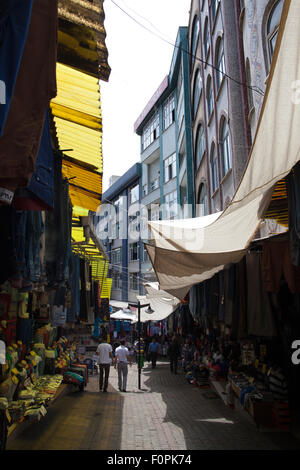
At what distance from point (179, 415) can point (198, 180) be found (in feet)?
46.9

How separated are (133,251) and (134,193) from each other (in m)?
6.00

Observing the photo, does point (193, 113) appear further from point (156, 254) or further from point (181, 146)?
point (156, 254)

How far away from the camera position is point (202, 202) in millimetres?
20672

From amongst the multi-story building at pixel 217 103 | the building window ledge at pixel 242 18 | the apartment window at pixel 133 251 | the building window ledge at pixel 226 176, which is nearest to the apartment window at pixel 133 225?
the apartment window at pixel 133 251

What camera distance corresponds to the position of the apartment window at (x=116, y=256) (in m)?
39.1

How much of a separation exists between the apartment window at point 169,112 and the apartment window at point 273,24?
18646mm

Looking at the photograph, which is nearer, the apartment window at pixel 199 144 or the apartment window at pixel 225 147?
the apartment window at pixel 225 147

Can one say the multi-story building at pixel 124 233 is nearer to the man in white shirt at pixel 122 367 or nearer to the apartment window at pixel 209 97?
the apartment window at pixel 209 97

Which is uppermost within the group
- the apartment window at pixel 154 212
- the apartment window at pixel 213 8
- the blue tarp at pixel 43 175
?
the apartment window at pixel 213 8

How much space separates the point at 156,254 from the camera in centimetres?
659

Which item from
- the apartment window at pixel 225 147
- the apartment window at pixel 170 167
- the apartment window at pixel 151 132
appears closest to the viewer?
the apartment window at pixel 225 147

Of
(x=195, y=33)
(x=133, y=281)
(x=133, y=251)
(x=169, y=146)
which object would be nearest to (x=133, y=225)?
(x=133, y=251)

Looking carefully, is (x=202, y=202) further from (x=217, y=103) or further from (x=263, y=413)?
(x=263, y=413)
